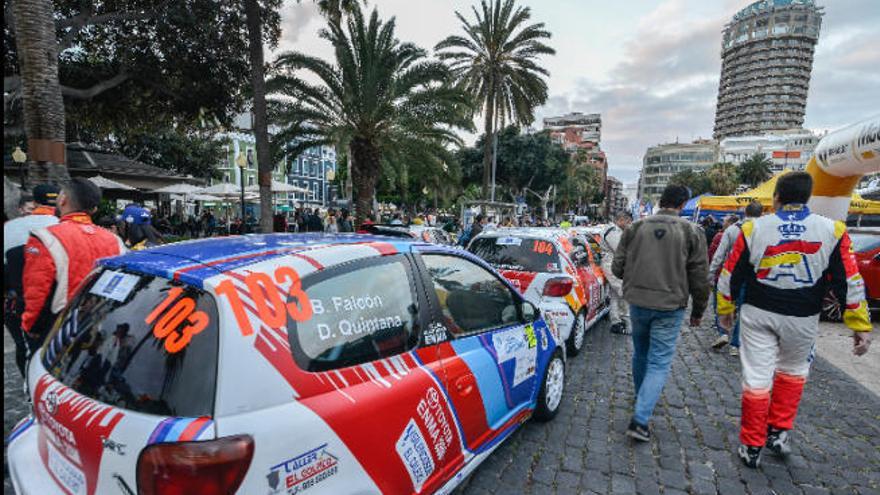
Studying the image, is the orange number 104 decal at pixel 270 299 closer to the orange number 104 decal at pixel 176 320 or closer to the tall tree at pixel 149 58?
the orange number 104 decal at pixel 176 320

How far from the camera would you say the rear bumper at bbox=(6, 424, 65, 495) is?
1.66 meters

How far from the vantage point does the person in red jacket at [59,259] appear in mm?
2748

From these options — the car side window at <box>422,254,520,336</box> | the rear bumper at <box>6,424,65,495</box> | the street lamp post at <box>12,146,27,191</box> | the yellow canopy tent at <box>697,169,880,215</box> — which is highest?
the street lamp post at <box>12,146,27,191</box>

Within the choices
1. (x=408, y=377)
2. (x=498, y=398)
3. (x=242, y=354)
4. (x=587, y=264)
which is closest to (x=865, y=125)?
(x=587, y=264)

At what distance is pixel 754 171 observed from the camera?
64438 mm

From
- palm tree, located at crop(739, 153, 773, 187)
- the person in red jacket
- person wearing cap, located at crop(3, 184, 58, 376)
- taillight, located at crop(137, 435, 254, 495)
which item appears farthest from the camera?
palm tree, located at crop(739, 153, 773, 187)

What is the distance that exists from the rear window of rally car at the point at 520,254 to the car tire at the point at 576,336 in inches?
30.4

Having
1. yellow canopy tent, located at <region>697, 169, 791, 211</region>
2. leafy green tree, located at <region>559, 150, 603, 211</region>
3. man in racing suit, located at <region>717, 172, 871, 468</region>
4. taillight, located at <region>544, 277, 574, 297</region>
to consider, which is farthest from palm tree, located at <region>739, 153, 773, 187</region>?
man in racing suit, located at <region>717, 172, 871, 468</region>

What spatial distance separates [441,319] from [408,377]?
0.47 meters

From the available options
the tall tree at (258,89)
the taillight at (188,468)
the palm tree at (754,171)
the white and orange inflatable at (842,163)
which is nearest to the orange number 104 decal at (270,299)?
the taillight at (188,468)

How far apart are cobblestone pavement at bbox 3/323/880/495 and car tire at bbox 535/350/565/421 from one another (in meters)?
0.11

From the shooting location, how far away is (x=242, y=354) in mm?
1491

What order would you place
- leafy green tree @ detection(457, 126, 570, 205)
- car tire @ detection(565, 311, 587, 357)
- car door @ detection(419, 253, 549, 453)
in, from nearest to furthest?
car door @ detection(419, 253, 549, 453)
car tire @ detection(565, 311, 587, 357)
leafy green tree @ detection(457, 126, 570, 205)

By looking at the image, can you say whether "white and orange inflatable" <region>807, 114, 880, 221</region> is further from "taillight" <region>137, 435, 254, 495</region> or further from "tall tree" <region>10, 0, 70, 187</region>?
"tall tree" <region>10, 0, 70, 187</region>
